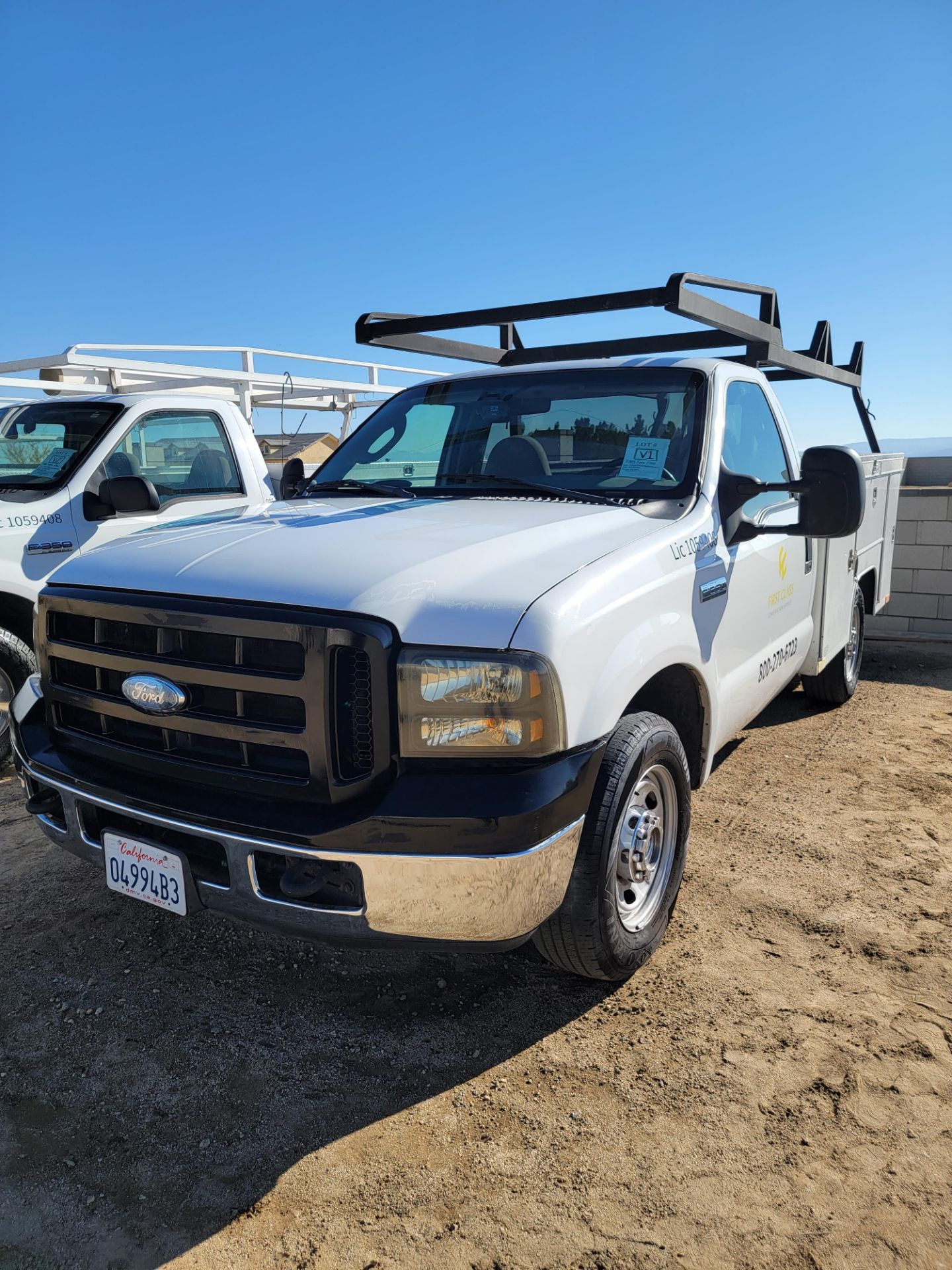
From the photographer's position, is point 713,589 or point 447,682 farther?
point 713,589

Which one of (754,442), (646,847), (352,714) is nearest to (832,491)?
(754,442)

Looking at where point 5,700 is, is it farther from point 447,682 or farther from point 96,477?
point 447,682

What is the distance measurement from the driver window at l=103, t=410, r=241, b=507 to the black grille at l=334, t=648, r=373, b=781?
3.69 metres

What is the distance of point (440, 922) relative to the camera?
Result: 2248mm

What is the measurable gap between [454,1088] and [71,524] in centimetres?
395

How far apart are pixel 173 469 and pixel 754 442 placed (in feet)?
11.5

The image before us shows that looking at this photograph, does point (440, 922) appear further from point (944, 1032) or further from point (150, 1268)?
point (944, 1032)

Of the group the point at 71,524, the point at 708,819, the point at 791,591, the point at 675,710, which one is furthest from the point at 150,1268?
the point at 71,524

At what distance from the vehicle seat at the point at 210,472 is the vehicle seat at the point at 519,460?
265cm

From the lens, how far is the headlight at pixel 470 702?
2.21m

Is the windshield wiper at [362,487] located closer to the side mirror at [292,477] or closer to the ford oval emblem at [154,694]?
the side mirror at [292,477]

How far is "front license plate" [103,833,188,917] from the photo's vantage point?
8.08 feet

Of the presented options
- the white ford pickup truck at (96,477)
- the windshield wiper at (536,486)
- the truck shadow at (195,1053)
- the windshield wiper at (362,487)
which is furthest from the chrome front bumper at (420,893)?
the white ford pickup truck at (96,477)

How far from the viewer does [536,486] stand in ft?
11.0
